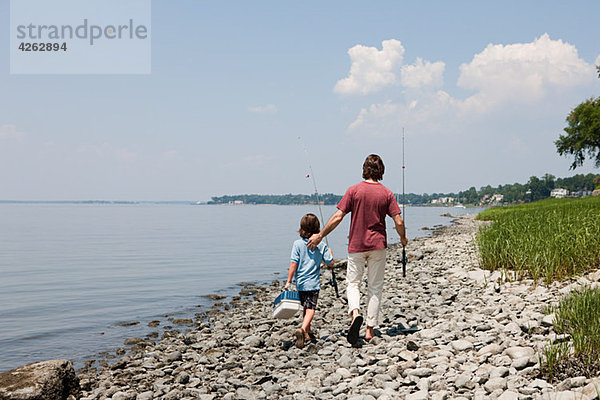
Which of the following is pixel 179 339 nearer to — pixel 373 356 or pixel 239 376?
pixel 239 376

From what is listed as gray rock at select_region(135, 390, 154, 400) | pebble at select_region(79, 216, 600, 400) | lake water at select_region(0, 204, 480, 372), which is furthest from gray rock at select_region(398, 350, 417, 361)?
lake water at select_region(0, 204, 480, 372)

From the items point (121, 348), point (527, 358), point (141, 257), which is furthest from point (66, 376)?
point (141, 257)

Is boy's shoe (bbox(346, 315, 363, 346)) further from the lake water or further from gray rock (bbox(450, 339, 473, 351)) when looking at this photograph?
the lake water

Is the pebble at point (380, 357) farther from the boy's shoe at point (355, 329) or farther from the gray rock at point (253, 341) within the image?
the boy's shoe at point (355, 329)

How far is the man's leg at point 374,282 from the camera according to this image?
694 centimetres

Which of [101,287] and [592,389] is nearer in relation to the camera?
[592,389]

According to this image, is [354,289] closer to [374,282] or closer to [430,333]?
[374,282]

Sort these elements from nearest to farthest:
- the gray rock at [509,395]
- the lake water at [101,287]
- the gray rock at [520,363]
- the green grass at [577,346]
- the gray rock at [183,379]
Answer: the gray rock at [509,395], the green grass at [577,346], the gray rock at [520,363], the gray rock at [183,379], the lake water at [101,287]

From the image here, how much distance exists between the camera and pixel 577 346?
192 inches

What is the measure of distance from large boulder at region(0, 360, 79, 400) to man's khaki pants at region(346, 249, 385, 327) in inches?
168

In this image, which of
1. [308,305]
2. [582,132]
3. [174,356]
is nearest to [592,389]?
[308,305]

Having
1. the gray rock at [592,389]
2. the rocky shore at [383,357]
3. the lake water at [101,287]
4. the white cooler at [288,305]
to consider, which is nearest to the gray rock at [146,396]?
the rocky shore at [383,357]

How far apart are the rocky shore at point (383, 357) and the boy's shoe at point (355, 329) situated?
0.48ft

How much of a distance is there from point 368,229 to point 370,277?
31.7 inches
